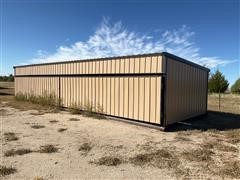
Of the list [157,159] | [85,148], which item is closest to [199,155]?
[157,159]

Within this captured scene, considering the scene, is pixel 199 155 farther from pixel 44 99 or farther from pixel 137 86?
pixel 44 99

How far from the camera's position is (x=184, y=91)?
7.79m

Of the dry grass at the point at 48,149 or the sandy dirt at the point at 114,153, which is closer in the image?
the sandy dirt at the point at 114,153

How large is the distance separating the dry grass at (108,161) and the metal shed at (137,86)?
9.50ft

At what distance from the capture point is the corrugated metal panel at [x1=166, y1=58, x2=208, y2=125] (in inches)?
267

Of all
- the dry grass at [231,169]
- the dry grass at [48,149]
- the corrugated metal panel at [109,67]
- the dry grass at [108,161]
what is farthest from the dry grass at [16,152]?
the corrugated metal panel at [109,67]

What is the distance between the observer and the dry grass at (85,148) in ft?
14.3

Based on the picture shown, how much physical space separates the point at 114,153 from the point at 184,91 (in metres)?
4.62

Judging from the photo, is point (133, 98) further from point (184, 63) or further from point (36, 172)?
point (36, 172)

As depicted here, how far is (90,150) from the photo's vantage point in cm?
439

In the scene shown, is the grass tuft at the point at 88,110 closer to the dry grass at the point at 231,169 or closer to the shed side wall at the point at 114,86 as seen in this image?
the shed side wall at the point at 114,86

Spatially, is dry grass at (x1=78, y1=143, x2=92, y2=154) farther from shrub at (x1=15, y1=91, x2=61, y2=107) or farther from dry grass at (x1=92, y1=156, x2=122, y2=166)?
shrub at (x1=15, y1=91, x2=61, y2=107)

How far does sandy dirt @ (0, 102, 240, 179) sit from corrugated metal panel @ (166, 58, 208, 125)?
3.44 ft

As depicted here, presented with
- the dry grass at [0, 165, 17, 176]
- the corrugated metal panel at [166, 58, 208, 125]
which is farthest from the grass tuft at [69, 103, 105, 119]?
the dry grass at [0, 165, 17, 176]
